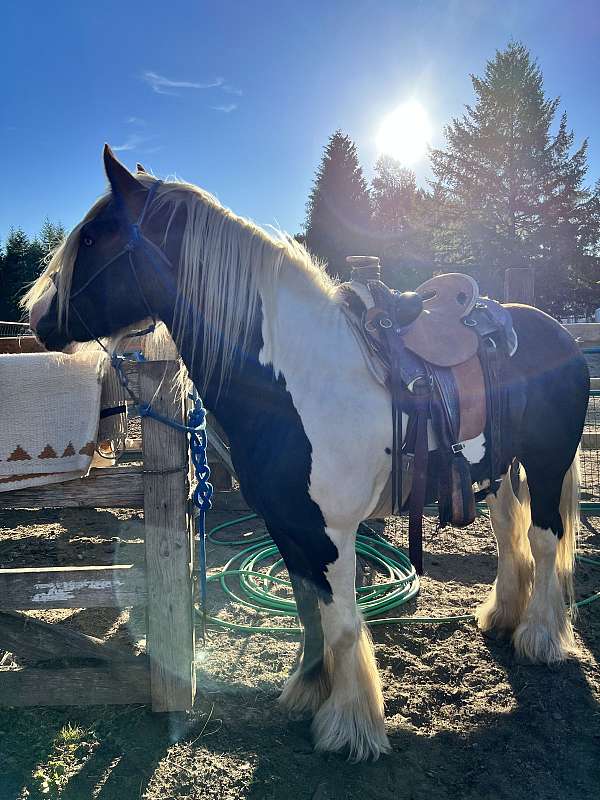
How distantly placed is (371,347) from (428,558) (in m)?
2.65

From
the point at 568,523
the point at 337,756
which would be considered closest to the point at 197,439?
the point at 337,756

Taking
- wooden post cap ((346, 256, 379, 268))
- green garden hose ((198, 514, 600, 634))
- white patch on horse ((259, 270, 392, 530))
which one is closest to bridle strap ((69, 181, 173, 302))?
white patch on horse ((259, 270, 392, 530))

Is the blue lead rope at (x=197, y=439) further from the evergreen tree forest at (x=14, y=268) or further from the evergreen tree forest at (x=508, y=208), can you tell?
the evergreen tree forest at (x=14, y=268)

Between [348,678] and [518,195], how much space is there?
22116 mm

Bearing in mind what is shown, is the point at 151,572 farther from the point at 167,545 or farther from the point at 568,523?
the point at 568,523

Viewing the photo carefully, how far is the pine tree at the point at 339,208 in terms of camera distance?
23750 millimetres

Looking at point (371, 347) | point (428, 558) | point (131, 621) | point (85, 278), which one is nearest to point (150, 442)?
point (85, 278)

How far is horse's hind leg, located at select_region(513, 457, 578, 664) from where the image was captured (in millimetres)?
2852

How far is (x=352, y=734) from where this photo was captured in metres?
2.22

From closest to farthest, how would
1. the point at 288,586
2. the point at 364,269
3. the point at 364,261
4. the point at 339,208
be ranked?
the point at 364,269 → the point at 364,261 → the point at 288,586 → the point at 339,208

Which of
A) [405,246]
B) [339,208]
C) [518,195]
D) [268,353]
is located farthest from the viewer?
[339,208]

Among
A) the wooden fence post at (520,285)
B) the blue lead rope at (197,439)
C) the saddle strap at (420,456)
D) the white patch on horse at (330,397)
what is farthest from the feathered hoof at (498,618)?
the wooden fence post at (520,285)

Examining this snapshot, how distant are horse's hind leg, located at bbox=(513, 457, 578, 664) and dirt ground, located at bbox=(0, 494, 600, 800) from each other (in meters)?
0.11

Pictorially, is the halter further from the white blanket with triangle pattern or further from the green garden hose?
the green garden hose
